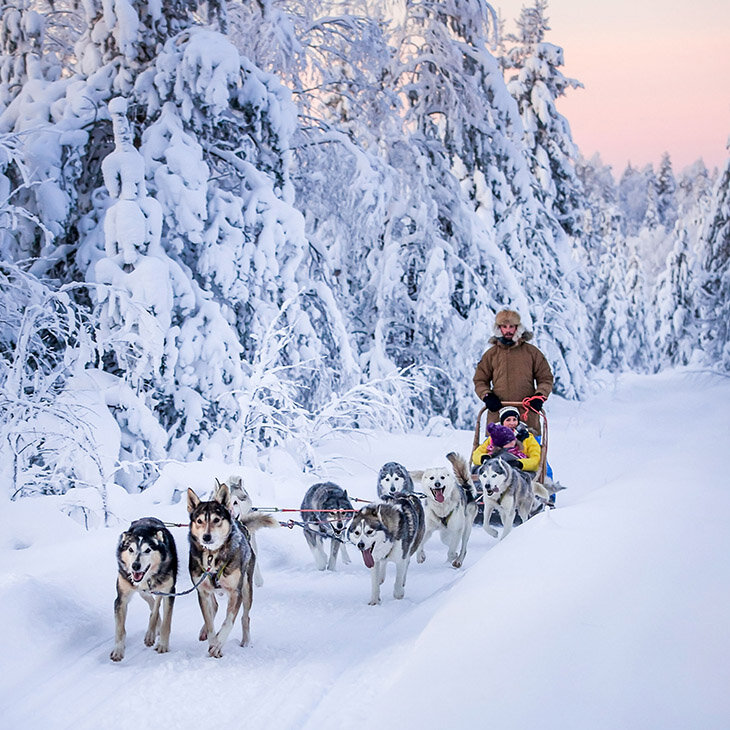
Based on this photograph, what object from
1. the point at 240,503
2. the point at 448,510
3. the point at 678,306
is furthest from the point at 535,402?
the point at 678,306

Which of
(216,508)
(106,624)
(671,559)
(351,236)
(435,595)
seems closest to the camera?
(671,559)

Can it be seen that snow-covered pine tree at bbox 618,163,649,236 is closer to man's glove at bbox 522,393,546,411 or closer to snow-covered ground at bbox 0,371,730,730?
man's glove at bbox 522,393,546,411

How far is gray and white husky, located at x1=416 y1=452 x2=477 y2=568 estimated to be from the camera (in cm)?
664

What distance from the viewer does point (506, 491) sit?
7016mm

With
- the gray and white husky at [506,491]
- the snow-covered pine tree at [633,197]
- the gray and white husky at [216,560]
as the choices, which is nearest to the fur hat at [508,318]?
Result: the gray and white husky at [506,491]

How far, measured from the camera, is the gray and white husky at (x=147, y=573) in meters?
4.06

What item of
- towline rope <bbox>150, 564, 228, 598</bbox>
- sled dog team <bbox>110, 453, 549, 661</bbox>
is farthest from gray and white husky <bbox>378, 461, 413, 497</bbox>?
towline rope <bbox>150, 564, 228, 598</bbox>

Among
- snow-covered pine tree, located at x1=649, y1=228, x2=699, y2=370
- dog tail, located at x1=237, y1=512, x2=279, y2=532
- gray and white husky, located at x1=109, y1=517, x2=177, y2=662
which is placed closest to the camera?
gray and white husky, located at x1=109, y1=517, x2=177, y2=662

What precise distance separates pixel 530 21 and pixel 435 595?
970 inches

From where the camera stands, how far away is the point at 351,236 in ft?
48.3

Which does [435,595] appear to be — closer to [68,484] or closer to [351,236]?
[68,484]

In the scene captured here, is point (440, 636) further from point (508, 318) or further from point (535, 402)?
point (508, 318)

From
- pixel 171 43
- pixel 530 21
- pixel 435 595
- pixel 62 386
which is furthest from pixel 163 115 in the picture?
pixel 530 21

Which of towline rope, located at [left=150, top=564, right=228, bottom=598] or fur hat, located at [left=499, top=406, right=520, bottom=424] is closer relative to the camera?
towline rope, located at [left=150, top=564, right=228, bottom=598]
